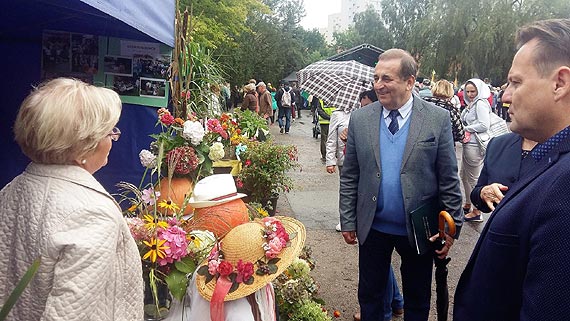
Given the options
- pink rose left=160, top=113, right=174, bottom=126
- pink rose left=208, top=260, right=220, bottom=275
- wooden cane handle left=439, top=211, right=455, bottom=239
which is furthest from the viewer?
pink rose left=160, top=113, right=174, bottom=126

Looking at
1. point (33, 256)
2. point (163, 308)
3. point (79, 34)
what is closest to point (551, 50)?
point (33, 256)

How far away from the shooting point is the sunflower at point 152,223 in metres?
2.43

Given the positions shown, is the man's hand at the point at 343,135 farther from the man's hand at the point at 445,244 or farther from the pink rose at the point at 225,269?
the pink rose at the point at 225,269

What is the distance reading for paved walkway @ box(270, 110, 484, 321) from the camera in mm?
4375

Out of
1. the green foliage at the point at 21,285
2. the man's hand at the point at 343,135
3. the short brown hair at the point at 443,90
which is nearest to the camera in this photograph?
the green foliage at the point at 21,285

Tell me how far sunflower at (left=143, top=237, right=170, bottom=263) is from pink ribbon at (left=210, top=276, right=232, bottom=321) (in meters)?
0.35

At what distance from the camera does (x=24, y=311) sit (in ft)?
5.12

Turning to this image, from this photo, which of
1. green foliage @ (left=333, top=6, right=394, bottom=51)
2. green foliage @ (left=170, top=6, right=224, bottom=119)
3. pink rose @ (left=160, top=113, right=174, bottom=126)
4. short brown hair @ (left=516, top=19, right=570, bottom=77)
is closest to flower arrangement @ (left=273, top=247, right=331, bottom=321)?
pink rose @ (left=160, top=113, right=174, bottom=126)

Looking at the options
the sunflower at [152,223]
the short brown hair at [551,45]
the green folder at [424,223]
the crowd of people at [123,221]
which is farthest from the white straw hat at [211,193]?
the short brown hair at [551,45]

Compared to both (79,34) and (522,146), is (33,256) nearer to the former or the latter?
(522,146)

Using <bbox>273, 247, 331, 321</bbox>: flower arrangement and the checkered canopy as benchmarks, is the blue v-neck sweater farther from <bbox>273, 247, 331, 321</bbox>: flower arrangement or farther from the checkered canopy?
the checkered canopy

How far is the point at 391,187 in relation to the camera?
293 centimetres

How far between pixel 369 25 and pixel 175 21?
51.9 meters

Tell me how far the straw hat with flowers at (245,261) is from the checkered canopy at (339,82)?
3896 mm
